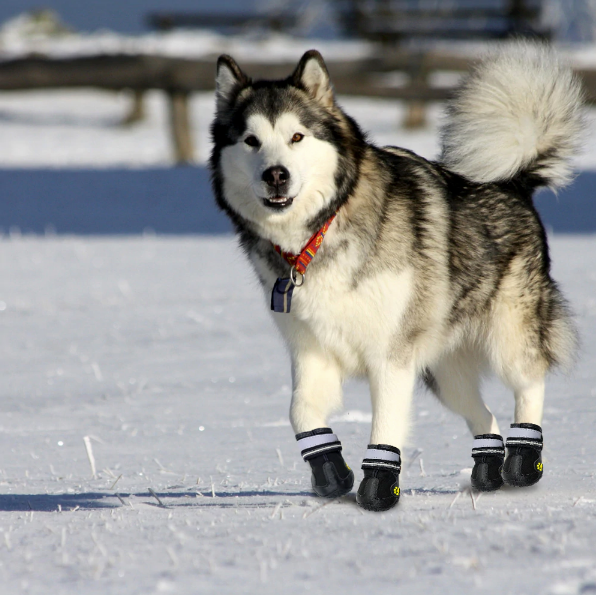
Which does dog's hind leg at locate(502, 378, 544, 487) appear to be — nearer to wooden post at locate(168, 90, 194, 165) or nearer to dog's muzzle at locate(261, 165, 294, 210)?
dog's muzzle at locate(261, 165, 294, 210)

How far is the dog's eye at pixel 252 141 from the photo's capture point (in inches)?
123

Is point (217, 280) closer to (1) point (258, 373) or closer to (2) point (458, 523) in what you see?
(1) point (258, 373)

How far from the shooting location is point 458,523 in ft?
8.04

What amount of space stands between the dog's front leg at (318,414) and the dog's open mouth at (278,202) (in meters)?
0.42

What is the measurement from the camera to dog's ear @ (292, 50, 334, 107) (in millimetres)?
3258

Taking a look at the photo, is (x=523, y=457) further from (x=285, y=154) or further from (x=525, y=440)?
(x=285, y=154)

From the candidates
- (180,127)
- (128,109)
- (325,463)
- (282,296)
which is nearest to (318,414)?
(325,463)

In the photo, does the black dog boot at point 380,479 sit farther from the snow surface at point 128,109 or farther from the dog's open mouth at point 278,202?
the snow surface at point 128,109

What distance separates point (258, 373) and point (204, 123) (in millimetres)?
13603

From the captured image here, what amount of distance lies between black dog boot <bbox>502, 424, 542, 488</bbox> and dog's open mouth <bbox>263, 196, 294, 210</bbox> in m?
1.18

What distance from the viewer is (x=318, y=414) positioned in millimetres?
3209

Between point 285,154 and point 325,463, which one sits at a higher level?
point 285,154

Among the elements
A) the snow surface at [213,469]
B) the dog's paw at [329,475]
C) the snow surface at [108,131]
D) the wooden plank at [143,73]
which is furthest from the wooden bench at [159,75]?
the dog's paw at [329,475]

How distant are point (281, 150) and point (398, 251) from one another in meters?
0.50
